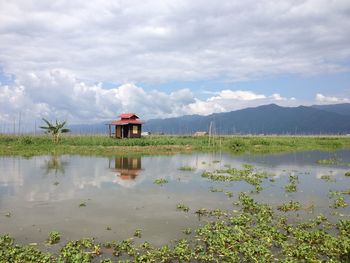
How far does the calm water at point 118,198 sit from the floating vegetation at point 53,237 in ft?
0.78

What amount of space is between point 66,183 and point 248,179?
13.5 metres

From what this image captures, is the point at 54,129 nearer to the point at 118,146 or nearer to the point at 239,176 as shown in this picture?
the point at 118,146

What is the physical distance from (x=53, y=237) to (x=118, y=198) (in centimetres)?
721

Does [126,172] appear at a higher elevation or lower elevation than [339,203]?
higher

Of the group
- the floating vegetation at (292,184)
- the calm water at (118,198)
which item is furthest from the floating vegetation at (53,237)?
the floating vegetation at (292,184)

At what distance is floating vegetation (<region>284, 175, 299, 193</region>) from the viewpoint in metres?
22.3

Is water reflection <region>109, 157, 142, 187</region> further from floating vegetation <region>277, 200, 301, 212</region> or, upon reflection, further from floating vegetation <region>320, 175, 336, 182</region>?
floating vegetation <region>320, 175, 336, 182</region>

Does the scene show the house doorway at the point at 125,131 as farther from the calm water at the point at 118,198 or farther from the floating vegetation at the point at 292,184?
the floating vegetation at the point at 292,184

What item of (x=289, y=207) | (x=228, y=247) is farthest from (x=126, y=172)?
(x=228, y=247)

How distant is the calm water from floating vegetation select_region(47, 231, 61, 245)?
24 cm

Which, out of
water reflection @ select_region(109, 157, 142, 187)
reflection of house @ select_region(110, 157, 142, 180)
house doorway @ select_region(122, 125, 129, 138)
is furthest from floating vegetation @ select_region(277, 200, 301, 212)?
house doorway @ select_region(122, 125, 129, 138)

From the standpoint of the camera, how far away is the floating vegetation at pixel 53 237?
40.3 ft

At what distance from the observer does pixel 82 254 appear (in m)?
10.8

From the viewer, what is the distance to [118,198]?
19641mm
